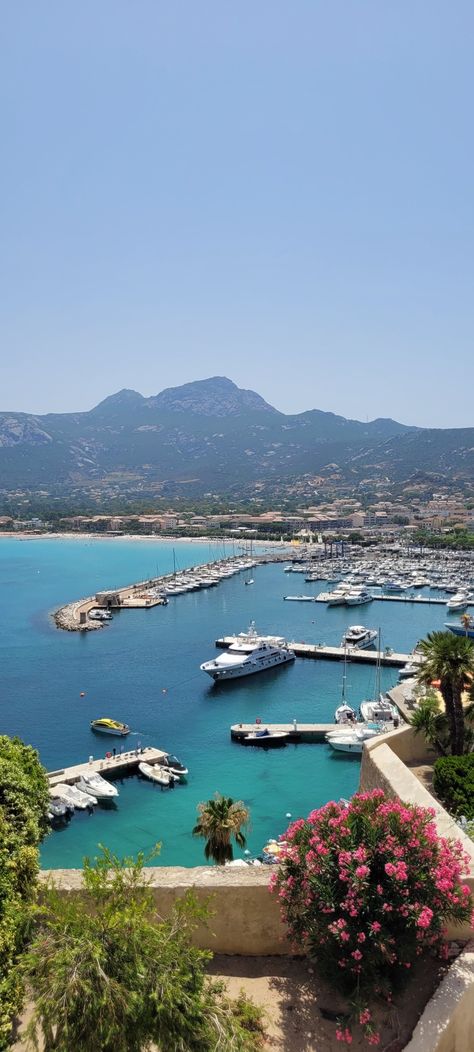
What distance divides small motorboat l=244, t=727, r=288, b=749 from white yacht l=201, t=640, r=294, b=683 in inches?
418

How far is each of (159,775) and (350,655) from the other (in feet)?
73.4

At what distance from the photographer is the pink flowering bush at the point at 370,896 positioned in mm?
6023

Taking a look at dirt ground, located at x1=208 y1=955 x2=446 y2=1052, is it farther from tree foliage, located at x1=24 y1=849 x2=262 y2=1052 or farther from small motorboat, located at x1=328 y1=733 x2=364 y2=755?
small motorboat, located at x1=328 y1=733 x2=364 y2=755

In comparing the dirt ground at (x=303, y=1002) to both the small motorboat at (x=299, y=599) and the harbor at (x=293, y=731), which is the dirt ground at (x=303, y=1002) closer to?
the harbor at (x=293, y=731)

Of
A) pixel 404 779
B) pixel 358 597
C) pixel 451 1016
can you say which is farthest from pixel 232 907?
pixel 358 597

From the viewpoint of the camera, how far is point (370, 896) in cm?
614

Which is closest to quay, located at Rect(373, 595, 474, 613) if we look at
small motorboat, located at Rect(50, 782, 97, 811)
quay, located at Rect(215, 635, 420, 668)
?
quay, located at Rect(215, 635, 420, 668)

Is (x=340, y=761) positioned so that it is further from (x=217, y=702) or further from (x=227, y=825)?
(x=227, y=825)

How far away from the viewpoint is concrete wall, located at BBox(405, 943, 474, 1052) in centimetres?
569

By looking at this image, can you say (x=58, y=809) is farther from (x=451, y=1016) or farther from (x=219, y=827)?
(x=451, y=1016)

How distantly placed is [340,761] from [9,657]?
30.0 metres

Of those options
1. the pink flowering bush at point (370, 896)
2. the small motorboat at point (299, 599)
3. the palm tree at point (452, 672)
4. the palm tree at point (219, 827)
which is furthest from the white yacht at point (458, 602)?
the pink flowering bush at point (370, 896)

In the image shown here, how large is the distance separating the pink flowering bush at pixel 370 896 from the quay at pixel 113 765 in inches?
841

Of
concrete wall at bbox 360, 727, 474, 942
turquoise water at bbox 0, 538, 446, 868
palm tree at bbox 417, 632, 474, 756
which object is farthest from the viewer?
turquoise water at bbox 0, 538, 446, 868
